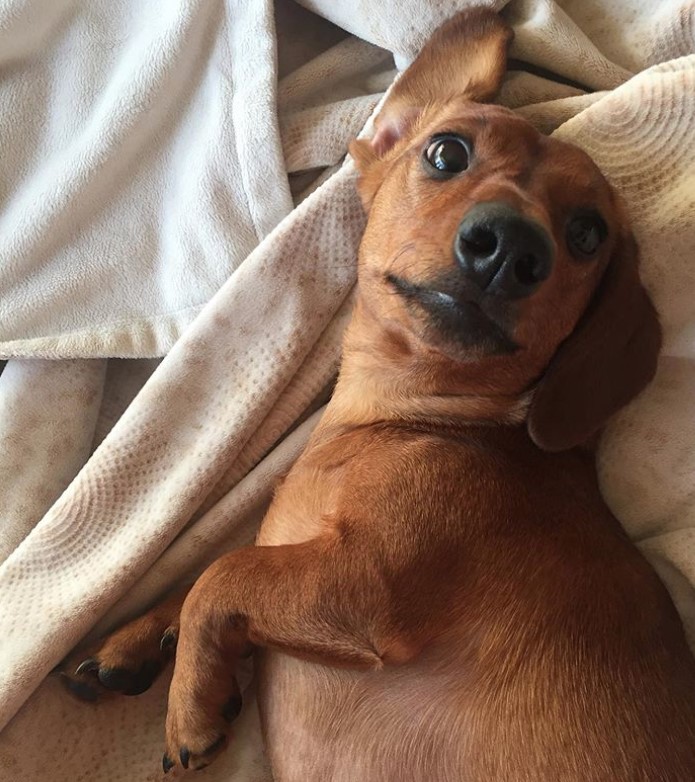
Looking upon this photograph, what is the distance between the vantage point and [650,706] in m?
1.57

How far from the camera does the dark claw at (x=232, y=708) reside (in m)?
1.79

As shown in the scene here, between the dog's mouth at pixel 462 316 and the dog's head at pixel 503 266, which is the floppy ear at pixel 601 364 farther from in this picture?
the dog's mouth at pixel 462 316

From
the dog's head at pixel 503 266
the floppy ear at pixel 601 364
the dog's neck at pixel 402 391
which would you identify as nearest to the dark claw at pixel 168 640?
the dog's neck at pixel 402 391

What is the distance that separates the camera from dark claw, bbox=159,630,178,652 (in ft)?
6.18

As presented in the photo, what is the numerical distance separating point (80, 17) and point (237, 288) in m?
1.01

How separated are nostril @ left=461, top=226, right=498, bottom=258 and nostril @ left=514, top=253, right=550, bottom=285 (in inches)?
2.3

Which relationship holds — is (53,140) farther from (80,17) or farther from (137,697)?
(137,697)

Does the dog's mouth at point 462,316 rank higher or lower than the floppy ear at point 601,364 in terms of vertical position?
higher

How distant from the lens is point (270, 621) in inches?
64.0

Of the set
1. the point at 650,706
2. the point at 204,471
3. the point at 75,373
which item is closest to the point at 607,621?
the point at 650,706

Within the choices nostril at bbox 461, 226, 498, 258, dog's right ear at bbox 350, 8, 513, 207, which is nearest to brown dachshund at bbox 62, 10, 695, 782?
nostril at bbox 461, 226, 498, 258

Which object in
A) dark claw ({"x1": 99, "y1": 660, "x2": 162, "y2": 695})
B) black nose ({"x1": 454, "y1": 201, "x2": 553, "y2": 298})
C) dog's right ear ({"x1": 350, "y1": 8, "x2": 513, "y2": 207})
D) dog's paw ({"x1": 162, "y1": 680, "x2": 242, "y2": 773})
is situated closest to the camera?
black nose ({"x1": 454, "y1": 201, "x2": 553, "y2": 298})

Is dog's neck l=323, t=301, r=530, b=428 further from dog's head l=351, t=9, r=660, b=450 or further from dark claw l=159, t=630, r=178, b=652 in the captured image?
dark claw l=159, t=630, r=178, b=652

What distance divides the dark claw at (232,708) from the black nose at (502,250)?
107 centimetres
